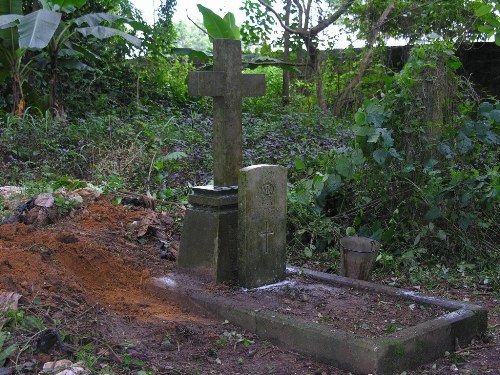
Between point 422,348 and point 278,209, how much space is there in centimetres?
163

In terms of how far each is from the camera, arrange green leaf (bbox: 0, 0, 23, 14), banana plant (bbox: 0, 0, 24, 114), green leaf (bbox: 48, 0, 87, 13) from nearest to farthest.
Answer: green leaf (bbox: 48, 0, 87, 13), banana plant (bbox: 0, 0, 24, 114), green leaf (bbox: 0, 0, 23, 14)

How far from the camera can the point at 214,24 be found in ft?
37.0

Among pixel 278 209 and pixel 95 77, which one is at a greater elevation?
pixel 95 77

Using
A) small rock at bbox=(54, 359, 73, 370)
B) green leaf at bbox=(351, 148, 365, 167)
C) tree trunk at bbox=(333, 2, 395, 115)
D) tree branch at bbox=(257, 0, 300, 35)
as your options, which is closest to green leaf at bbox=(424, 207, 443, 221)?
green leaf at bbox=(351, 148, 365, 167)

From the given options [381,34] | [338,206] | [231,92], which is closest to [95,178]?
[338,206]

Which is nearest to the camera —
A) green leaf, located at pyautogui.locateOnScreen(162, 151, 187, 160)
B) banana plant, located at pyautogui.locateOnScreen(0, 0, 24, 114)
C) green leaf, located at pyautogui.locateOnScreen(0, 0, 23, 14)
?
green leaf, located at pyautogui.locateOnScreen(162, 151, 187, 160)

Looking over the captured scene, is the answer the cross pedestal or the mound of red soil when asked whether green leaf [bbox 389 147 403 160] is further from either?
the mound of red soil

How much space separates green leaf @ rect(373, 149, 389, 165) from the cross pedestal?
1.86 meters

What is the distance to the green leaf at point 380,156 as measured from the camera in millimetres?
6930

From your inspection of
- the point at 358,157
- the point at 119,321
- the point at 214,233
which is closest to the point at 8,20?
the point at 358,157

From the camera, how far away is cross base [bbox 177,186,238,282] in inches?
→ 217

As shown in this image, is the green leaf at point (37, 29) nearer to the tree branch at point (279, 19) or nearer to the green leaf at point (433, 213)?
the tree branch at point (279, 19)

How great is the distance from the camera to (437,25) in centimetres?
1381

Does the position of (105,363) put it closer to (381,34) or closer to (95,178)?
(95,178)
